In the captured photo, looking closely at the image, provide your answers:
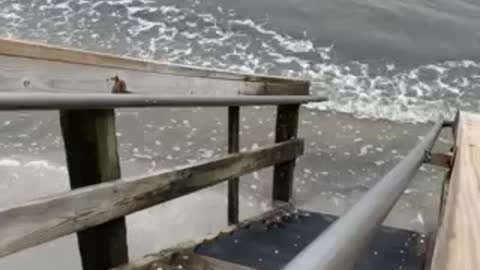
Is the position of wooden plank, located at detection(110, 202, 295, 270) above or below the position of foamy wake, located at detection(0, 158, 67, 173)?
above

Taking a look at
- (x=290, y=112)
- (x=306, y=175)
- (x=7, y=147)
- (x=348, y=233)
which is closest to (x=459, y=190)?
(x=348, y=233)

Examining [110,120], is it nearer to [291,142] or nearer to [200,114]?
[291,142]

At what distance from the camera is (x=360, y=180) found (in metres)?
5.15

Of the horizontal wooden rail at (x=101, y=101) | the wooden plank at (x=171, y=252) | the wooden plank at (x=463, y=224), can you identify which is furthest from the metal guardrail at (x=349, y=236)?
the wooden plank at (x=171, y=252)

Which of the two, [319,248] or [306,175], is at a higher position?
[319,248]

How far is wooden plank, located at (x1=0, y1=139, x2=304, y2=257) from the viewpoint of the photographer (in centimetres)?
151

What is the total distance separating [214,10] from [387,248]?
692 centimetres

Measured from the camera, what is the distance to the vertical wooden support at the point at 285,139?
12.1 ft

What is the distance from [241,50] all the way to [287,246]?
5483 mm

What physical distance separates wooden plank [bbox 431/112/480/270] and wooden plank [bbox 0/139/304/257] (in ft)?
3.06

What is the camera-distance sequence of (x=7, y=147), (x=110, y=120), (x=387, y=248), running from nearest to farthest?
(x=110, y=120), (x=387, y=248), (x=7, y=147)

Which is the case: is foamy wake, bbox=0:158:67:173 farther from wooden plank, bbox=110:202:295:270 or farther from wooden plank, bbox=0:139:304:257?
wooden plank, bbox=0:139:304:257

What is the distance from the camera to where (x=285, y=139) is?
375 cm

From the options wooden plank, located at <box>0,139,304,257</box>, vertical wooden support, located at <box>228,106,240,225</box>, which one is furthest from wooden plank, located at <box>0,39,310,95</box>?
vertical wooden support, located at <box>228,106,240,225</box>
